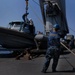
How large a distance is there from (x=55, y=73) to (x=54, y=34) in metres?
1.26

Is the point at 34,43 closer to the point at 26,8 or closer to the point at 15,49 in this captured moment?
the point at 15,49

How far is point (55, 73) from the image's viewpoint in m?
9.39

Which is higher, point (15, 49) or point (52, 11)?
point (52, 11)

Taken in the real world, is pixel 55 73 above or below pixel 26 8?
below

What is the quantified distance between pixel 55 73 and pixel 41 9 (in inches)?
Answer: 572

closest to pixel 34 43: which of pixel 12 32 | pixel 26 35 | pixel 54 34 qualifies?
pixel 26 35

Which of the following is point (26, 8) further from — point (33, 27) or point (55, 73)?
point (55, 73)

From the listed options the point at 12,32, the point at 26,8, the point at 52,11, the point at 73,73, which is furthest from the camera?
the point at 52,11

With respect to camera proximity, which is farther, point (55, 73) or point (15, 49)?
point (15, 49)

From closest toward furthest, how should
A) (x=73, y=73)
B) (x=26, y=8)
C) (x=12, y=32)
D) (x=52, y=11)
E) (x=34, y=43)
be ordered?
1. (x=73, y=73)
2. (x=12, y=32)
3. (x=34, y=43)
4. (x=26, y=8)
5. (x=52, y=11)

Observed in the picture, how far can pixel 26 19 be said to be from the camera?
773 inches

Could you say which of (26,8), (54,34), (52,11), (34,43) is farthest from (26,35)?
(54,34)

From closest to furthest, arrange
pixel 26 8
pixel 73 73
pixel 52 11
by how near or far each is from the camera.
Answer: pixel 73 73 → pixel 26 8 → pixel 52 11

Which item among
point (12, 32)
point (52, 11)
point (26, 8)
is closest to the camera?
point (12, 32)
